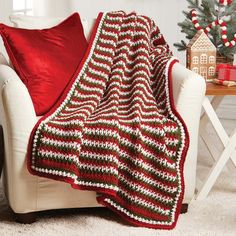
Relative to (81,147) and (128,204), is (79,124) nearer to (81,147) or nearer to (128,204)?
(81,147)

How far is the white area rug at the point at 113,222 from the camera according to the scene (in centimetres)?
233

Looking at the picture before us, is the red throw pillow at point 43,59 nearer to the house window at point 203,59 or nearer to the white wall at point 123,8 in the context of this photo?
the house window at point 203,59

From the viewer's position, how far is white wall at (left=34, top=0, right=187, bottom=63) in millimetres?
4188

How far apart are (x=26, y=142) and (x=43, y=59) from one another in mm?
501

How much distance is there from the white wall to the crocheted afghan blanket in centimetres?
162

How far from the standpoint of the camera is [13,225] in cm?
Answer: 238

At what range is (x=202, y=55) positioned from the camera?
2.92 meters

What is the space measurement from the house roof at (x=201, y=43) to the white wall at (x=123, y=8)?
1390 millimetres

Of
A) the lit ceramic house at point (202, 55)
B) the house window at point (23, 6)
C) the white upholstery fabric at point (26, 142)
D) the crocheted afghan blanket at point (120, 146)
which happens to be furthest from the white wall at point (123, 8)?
the white upholstery fabric at point (26, 142)

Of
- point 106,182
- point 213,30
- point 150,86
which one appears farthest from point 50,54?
point 213,30

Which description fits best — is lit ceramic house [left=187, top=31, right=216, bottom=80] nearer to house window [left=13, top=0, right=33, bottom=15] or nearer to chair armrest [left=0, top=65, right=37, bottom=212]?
chair armrest [left=0, top=65, right=37, bottom=212]

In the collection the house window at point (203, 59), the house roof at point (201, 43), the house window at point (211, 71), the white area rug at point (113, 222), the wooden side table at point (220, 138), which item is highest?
the house roof at point (201, 43)

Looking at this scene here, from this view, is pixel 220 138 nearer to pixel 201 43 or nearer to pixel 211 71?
pixel 211 71

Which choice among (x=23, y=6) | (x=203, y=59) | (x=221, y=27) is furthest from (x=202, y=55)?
(x=23, y=6)
